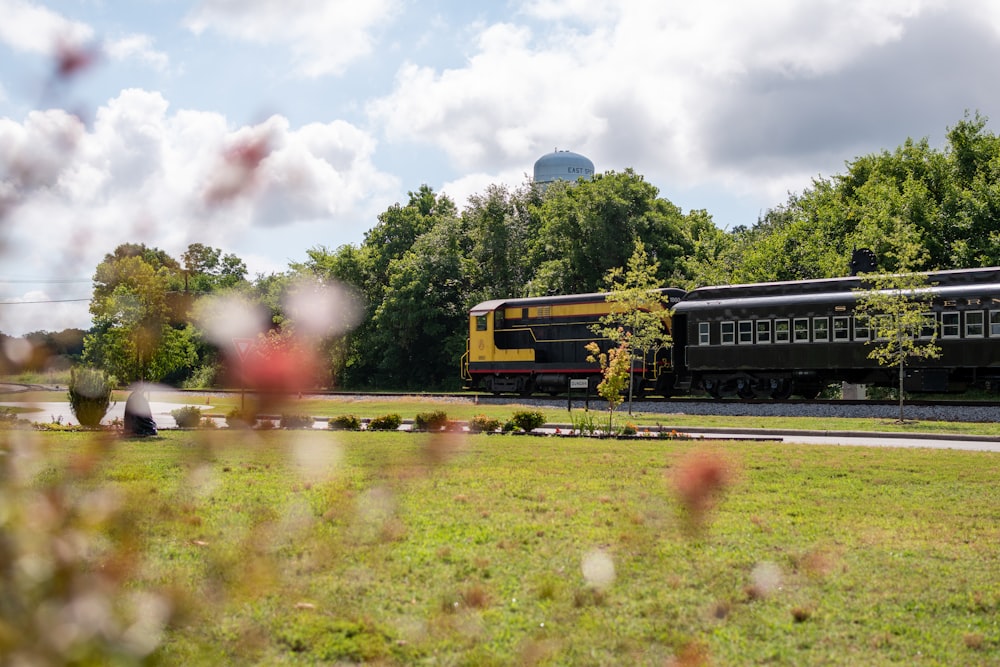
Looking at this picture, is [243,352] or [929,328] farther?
[929,328]

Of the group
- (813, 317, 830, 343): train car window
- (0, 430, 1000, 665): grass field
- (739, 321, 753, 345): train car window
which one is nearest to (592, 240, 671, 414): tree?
(739, 321, 753, 345): train car window

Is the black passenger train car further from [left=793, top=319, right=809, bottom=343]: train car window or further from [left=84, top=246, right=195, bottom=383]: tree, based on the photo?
[left=84, top=246, right=195, bottom=383]: tree

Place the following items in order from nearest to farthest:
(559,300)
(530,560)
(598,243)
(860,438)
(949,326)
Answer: (530,560), (860,438), (949,326), (559,300), (598,243)

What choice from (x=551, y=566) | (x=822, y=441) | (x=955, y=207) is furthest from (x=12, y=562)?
(x=955, y=207)

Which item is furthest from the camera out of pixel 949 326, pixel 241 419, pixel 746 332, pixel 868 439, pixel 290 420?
pixel 746 332

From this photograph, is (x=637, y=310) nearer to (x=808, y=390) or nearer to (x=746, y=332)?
(x=746, y=332)

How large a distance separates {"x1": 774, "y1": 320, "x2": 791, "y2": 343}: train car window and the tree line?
5.21 meters

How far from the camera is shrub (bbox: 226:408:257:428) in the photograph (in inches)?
98.3

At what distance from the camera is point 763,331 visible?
1320 inches

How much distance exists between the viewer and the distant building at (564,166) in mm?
108750

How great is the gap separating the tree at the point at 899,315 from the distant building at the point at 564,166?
79.8m

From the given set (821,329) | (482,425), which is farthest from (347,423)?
(821,329)

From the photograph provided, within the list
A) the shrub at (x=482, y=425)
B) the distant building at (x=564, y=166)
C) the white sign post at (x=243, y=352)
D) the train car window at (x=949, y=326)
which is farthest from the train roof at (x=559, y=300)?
the distant building at (x=564, y=166)

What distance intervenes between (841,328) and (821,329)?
0.70 meters
